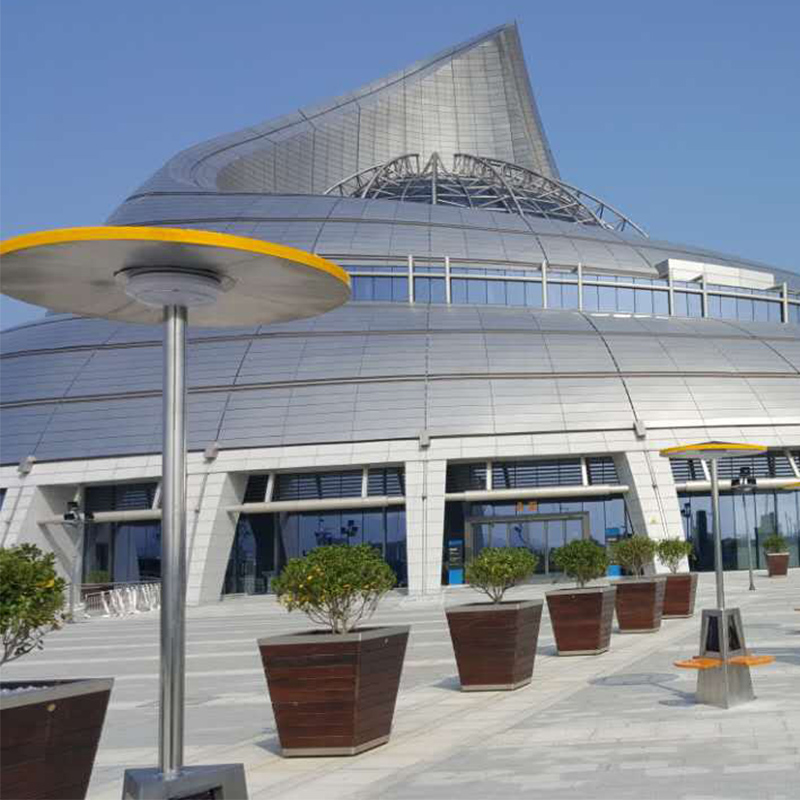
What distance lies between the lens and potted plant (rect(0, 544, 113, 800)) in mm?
8406

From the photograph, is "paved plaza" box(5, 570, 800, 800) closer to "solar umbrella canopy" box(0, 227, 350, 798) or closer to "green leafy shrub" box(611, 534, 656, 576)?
"solar umbrella canopy" box(0, 227, 350, 798)

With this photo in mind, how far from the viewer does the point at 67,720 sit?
884 centimetres

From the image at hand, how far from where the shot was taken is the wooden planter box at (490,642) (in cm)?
1859

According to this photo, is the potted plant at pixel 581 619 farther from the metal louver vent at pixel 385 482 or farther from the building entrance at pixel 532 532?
the building entrance at pixel 532 532

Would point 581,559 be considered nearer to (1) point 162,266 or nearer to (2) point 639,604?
(2) point 639,604

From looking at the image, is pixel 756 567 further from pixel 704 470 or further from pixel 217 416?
pixel 217 416

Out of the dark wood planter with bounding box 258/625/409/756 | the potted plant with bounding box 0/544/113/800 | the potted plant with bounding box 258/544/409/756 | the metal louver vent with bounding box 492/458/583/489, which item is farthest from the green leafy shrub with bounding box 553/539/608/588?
the metal louver vent with bounding box 492/458/583/489

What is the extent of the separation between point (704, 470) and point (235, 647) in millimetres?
28616

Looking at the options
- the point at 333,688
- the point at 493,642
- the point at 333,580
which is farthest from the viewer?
the point at 493,642

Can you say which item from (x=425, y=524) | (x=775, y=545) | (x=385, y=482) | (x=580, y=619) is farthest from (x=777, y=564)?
(x=580, y=619)

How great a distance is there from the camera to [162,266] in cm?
1008

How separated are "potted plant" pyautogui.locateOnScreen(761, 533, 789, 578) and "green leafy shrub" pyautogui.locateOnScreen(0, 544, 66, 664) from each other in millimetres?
44307

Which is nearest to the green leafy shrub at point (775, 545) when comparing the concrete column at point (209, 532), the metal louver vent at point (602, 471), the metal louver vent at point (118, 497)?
the metal louver vent at point (602, 471)

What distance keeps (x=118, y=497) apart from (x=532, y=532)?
65.9 feet
